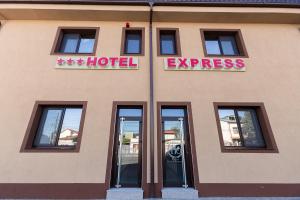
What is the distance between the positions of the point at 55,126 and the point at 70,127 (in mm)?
476

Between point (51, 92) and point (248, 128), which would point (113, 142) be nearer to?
point (51, 92)

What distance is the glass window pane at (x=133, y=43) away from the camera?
7.52 metres

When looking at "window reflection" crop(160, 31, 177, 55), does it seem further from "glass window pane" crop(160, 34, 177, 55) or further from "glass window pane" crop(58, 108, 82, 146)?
"glass window pane" crop(58, 108, 82, 146)

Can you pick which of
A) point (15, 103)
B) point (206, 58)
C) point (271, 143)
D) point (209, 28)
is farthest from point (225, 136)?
point (15, 103)

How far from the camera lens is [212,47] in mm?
7715

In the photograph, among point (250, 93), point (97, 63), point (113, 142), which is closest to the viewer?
point (113, 142)

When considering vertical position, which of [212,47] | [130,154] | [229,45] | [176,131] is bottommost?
[130,154]

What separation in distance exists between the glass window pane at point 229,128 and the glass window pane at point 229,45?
2491mm

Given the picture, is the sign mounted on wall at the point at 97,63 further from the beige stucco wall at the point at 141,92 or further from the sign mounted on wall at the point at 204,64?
the sign mounted on wall at the point at 204,64

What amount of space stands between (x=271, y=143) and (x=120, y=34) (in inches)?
250

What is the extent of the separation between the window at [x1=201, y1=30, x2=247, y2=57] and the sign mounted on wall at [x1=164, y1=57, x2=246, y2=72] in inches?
19.4

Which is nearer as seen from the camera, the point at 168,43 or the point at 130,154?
the point at 130,154

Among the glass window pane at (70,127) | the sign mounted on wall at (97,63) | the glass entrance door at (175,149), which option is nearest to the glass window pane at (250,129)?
the glass entrance door at (175,149)

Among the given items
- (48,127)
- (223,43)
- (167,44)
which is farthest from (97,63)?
(223,43)
